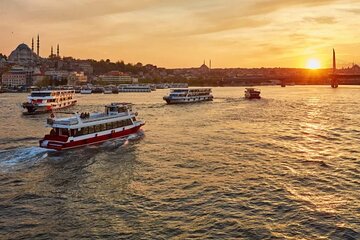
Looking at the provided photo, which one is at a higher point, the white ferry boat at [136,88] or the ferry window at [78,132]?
the white ferry boat at [136,88]

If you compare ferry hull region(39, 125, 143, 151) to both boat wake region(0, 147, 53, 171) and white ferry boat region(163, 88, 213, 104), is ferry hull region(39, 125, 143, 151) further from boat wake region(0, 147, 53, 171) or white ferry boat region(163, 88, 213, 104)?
white ferry boat region(163, 88, 213, 104)

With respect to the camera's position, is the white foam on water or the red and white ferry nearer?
the white foam on water

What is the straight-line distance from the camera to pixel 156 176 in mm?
21656

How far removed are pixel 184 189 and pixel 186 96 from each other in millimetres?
61753

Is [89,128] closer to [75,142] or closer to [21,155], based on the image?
[75,142]

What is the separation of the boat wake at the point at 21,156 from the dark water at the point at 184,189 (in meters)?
0.07

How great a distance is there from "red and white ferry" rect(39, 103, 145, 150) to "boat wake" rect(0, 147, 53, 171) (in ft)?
2.32

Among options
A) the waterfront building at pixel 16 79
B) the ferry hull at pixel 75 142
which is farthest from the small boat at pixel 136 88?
the ferry hull at pixel 75 142

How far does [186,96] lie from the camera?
264 feet

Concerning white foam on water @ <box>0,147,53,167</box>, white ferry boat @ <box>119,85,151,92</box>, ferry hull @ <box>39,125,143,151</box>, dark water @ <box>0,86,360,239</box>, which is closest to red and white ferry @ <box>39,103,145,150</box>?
ferry hull @ <box>39,125,143,151</box>

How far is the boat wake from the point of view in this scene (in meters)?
24.5

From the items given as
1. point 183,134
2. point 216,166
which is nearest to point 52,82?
point 183,134

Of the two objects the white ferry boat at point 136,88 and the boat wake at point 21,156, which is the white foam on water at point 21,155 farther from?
the white ferry boat at point 136,88

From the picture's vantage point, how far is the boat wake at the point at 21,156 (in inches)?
964
